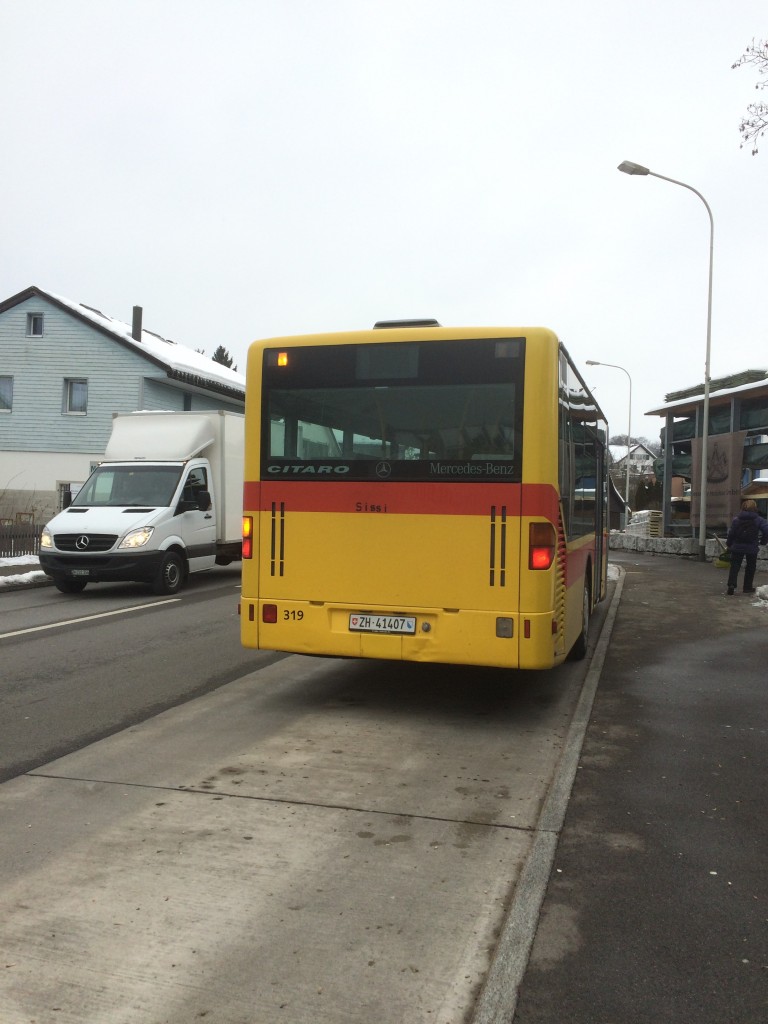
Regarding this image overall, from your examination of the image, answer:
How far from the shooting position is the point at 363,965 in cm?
323

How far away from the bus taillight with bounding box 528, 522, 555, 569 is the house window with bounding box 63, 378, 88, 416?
31.4 meters

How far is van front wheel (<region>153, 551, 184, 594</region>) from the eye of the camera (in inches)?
597

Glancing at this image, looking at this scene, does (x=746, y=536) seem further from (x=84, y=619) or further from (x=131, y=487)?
(x=84, y=619)

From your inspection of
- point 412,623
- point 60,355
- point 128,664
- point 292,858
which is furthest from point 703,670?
point 60,355

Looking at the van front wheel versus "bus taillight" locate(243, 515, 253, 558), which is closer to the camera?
"bus taillight" locate(243, 515, 253, 558)

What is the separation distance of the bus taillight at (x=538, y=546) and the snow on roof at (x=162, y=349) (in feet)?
81.5

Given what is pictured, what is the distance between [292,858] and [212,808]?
0.81m

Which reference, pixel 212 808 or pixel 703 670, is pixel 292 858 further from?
pixel 703 670

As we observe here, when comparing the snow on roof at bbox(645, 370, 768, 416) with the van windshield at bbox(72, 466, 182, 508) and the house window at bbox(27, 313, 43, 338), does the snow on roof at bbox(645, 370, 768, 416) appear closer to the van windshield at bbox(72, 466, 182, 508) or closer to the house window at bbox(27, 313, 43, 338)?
the van windshield at bbox(72, 466, 182, 508)

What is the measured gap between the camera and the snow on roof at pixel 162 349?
3453 centimetres

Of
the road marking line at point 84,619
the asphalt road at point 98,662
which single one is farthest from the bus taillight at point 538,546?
the road marking line at point 84,619

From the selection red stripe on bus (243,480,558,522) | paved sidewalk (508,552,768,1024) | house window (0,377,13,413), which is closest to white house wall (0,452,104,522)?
house window (0,377,13,413)

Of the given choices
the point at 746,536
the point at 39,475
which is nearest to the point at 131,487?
the point at 746,536

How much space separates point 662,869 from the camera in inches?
163
